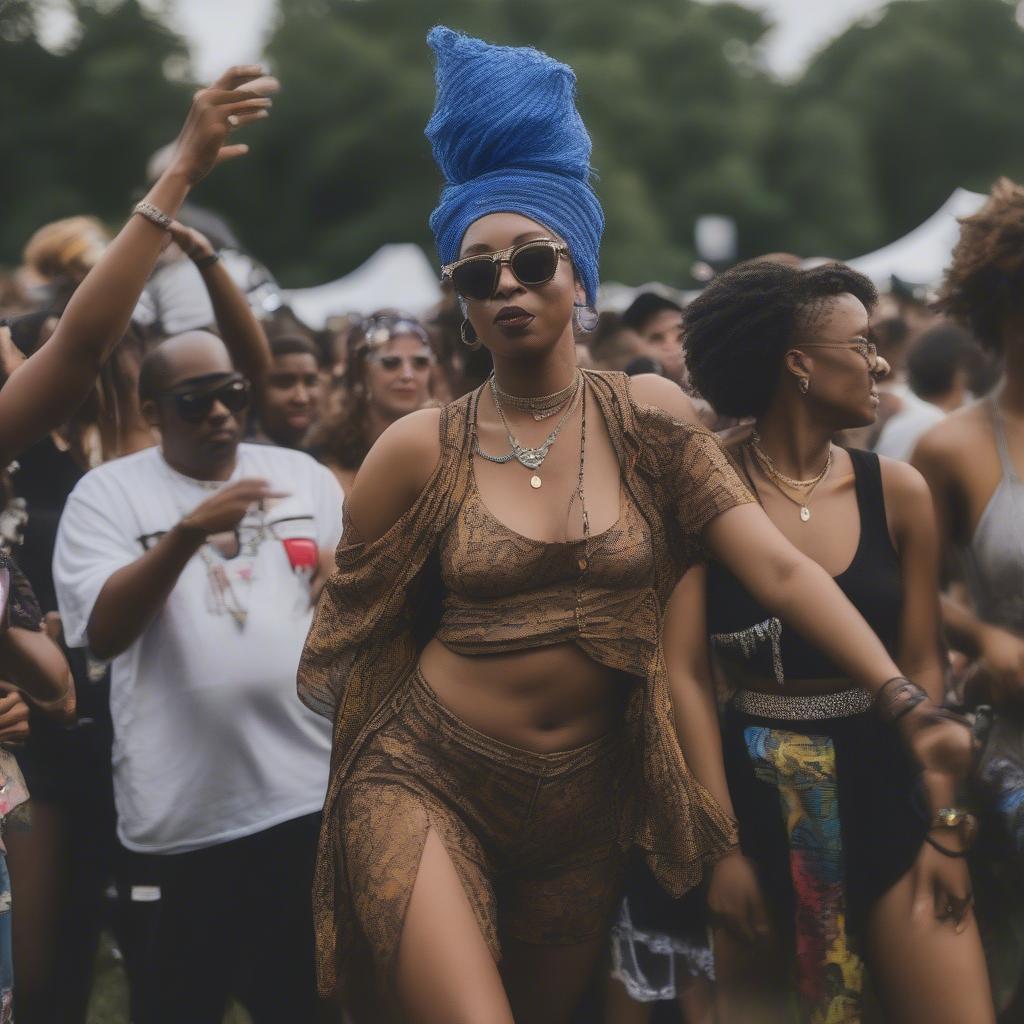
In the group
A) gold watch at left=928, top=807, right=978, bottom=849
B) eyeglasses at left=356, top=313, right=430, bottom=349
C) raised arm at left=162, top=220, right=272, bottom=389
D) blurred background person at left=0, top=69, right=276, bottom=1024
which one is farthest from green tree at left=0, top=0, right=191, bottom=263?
gold watch at left=928, top=807, right=978, bottom=849

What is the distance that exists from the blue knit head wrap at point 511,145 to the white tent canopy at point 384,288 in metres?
11.1

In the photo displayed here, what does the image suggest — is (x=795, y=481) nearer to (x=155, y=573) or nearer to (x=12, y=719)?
(x=155, y=573)

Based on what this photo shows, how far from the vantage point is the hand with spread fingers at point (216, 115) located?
3.91 meters

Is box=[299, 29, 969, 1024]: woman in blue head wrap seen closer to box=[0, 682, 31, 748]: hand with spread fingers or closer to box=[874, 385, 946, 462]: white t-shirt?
box=[0, 682, 31, 748]: hand with spread fingers

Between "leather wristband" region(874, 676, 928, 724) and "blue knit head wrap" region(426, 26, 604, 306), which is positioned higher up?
"blue knit head wrap" region(426, 26, 604, 306)

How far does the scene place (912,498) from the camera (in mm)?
4176

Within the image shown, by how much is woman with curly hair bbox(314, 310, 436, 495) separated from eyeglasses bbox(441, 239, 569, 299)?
241cm

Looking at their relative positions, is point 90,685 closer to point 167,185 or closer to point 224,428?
point 224,428

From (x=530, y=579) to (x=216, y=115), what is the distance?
4.07ft

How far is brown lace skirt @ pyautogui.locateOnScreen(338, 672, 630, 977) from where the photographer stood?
3.71 m

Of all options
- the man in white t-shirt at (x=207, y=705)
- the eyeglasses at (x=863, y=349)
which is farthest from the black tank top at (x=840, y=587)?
the man in white t-shirt at (x=207, y=705)

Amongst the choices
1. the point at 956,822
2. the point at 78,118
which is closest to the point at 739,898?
the point at 956,822

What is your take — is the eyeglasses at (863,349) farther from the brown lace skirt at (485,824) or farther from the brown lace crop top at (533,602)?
the brown lace skirt at (485,824)

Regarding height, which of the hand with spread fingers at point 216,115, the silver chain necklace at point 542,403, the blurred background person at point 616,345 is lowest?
the blurred background person at point 616,345
